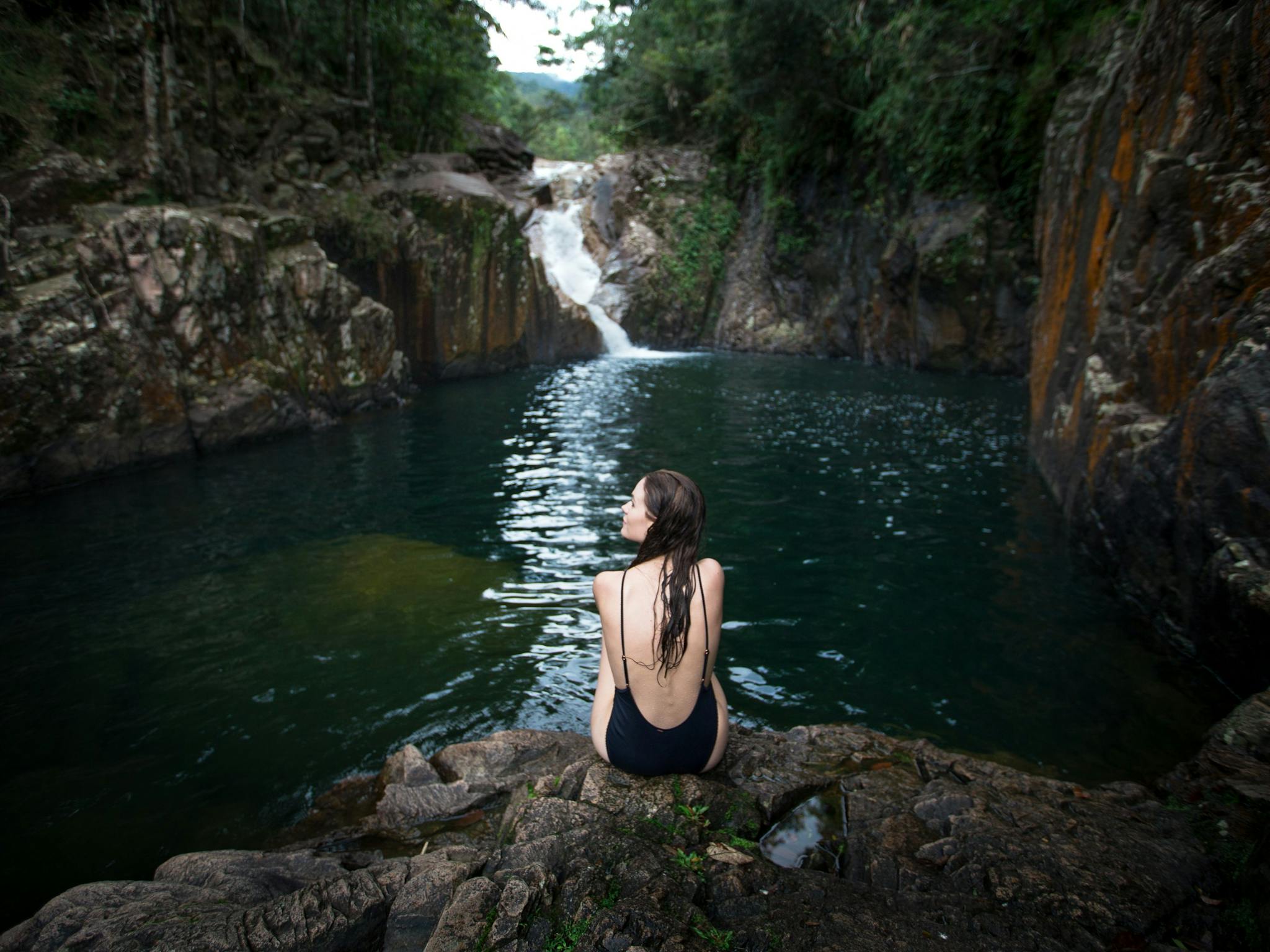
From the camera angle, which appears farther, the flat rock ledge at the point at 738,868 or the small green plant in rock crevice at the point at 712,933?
the flat rock ledge at the point at 738,868

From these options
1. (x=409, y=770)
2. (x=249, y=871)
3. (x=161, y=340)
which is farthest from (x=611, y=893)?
(x=161, y=340)

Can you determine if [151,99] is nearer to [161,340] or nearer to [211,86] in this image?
[211,86]

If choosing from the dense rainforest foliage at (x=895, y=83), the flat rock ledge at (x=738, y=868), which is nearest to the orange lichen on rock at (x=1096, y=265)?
the dense rainforest foliage at (x=895, y=83)

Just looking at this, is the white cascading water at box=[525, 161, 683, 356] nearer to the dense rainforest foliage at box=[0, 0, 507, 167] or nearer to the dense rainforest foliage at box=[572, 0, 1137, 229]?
the dense rainforest foliage at box=[0, 0, 507, 167]

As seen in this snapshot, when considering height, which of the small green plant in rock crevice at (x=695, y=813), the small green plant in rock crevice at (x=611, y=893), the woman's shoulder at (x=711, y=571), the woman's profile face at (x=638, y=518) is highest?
the woman's profile face at (x=638, y=518)

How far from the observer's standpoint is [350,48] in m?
18.5

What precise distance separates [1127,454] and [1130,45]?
522cm

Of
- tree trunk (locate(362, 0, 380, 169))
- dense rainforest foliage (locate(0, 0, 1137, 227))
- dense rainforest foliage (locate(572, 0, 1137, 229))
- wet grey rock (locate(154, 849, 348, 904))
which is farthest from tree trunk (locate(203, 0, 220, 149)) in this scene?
wet grey rock (locate(154, 849, 348, 904))

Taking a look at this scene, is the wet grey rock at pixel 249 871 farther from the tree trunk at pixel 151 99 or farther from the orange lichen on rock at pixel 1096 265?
the tree trunk at pixel 151 99

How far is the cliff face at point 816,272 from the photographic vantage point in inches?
727

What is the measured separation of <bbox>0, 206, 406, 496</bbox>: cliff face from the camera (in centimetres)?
880

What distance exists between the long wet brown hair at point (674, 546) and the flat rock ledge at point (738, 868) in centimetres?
64

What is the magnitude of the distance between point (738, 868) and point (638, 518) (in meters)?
1.26

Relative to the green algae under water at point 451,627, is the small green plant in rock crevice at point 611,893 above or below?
above
